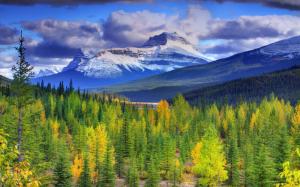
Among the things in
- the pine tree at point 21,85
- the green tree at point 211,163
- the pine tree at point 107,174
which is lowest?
the pine tree at point 107,174

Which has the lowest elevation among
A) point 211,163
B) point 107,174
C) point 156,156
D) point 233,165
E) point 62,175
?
point 107,174

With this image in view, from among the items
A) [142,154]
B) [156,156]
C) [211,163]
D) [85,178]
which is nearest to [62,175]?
[85,178]

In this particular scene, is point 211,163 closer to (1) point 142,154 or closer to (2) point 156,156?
(2) point 156,156

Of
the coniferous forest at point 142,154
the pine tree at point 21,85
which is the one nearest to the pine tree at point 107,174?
the coniferous forest at point 142,154

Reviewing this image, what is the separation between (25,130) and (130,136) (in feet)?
350

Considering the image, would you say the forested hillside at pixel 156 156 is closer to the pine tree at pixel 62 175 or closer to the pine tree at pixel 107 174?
the pine tree at pixel 107 174

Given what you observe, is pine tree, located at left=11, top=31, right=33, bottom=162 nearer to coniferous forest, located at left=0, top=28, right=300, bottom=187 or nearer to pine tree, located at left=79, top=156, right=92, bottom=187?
coniferous forest, located at left=0, top=28, right=300, bottom=187

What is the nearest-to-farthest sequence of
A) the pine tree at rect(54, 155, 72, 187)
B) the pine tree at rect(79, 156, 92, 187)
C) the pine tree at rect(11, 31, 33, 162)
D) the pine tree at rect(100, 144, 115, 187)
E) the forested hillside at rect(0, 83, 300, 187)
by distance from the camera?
the pine tree at rect(11, 31, 33, 162) → the forested hillside at rect(0, 83, 300, 187) → the pine tree at rect(54, 155, 72, 187) → the pine tree at rect(79, 156, 92, 187) → the pine tree at rect(100, 144, 115, 187)

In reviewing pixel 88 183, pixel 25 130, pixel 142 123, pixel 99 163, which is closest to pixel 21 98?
pixel 25 130

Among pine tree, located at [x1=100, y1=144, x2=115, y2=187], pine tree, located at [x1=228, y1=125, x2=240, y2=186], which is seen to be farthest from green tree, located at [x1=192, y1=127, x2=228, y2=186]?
pine tree, located at [x1=228, y1=125, x2=240, y2=186]

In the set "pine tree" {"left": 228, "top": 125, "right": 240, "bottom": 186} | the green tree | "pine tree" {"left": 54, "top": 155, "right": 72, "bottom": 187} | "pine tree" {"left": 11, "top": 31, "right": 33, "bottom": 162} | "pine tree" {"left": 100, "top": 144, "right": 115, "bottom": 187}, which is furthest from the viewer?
"pine tree" {"left": 228, "top": 125, "right": 240, "bottom": 186}

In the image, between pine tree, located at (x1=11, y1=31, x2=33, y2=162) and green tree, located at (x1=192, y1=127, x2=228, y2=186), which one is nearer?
pine tree, located at (x1=11, y1=31, x2=33, y2=162)

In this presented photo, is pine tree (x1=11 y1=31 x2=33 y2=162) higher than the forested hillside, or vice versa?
pine tree (x1=11 y1=31 x2=33 y2=162)

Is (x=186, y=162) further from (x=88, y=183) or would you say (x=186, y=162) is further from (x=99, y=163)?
(x=88, y=183)
